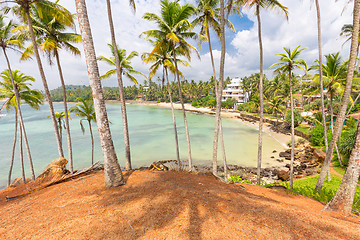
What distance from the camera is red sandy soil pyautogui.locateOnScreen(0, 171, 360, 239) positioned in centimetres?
318

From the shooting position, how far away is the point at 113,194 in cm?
488

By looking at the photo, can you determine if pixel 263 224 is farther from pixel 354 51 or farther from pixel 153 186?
pixel 354 51

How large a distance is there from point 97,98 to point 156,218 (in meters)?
4.44

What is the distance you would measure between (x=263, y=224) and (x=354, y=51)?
7959mm

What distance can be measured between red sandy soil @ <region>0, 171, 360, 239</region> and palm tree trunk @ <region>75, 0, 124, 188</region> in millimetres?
599

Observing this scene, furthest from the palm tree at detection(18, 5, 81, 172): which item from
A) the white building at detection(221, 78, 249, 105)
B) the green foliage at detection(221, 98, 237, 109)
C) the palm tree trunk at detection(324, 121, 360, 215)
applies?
the white building at detection(221, 78, 249, 105)

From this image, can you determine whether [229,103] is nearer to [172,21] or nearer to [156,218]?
[172,21]

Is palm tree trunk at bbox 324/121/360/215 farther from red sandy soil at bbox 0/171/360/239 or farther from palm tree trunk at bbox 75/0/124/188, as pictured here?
palm tree trunk at bbox 75/0/124/188

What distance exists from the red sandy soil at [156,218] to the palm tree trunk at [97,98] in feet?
1.97

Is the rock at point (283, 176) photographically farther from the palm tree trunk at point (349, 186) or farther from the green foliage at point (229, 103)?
the green foliage at point (229, 103)

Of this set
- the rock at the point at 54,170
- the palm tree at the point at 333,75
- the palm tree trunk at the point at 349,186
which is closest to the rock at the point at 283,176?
the palm tree at the point at 333,75

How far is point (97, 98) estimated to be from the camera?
536 centimetres

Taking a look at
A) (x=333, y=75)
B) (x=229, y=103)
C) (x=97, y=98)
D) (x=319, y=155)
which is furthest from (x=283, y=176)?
Result: (x=229, y=103)

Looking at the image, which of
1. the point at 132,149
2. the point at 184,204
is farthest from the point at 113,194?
the point at 132,149
